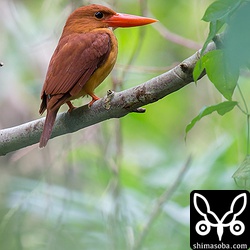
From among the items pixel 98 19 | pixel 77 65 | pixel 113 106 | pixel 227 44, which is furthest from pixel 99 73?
pixel 227 44

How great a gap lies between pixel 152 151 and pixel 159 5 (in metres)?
1.51

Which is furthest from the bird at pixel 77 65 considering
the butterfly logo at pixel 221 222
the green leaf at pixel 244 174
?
the green leaf at pixel 244 174

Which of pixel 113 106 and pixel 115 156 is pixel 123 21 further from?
pixel 113 106

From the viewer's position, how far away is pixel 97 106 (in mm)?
2242

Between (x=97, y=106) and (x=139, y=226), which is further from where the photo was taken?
(x=139, y=226)

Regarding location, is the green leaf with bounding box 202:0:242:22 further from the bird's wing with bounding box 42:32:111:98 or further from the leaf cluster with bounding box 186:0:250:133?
the bird's wing with bounding box 42:32:111:98

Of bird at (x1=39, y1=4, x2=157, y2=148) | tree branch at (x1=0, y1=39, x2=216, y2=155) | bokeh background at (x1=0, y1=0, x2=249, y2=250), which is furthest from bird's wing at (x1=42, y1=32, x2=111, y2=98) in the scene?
bokeh background at (x1=0, y1=0, x2=249, y2=250)

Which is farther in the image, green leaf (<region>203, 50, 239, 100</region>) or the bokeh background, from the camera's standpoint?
the bokeh background

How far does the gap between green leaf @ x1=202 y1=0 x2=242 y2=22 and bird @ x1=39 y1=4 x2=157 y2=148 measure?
3.66 feet

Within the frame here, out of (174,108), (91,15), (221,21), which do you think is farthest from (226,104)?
(174,108)

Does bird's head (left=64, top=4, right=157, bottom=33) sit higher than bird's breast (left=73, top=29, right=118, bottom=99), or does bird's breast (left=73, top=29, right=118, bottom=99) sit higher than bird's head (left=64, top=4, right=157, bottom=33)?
bird's head (left=64, top=4, right=157, bottom=33)

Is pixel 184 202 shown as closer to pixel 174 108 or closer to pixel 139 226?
pixel 139 226

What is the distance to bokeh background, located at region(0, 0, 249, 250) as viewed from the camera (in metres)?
3.03

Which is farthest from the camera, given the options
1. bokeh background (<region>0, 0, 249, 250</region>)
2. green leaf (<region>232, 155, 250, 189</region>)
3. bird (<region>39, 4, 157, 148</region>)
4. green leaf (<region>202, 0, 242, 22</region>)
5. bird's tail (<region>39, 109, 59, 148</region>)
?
bokeh background (<region>0, 0, 249, 250</region>)
